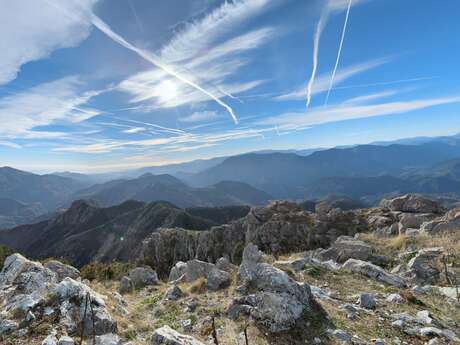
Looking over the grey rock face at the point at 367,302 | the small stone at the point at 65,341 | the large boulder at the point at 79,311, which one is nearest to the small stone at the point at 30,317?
the large boulder at the point at 79,311

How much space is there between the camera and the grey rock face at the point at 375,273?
556 inches

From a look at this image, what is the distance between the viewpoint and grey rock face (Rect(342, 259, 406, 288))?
556 inches

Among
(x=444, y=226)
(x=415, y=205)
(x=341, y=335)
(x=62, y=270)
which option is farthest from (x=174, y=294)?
(x=415, y=205)

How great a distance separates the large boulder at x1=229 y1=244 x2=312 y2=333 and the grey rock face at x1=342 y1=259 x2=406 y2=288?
255 inches

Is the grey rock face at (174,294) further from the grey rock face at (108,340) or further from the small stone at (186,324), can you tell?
the grey rock face at (108,340)

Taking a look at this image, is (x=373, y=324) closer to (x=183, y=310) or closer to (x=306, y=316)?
(x=306, y=316)

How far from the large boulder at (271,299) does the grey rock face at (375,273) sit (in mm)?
6471

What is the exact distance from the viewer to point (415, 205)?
167 ft

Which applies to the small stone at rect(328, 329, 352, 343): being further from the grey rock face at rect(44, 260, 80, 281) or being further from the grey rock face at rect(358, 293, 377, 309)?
the grey rock face at rect(44, 260, 80, 281)

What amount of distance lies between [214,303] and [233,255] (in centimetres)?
7160

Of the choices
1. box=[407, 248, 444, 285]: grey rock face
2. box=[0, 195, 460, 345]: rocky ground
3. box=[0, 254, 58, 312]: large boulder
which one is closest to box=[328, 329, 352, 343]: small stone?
box=[0, 195, 460, 345]: rocky ground

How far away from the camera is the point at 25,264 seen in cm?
1373

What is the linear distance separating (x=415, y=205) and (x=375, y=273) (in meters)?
44.7

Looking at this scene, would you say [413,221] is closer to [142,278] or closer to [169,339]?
[142,278]
